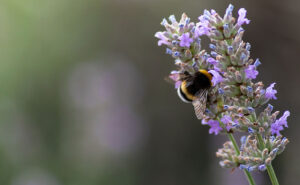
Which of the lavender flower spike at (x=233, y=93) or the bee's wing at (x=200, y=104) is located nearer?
the lavender flower spike at (x=233, y=93)

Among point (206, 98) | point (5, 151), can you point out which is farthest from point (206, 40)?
point (206, 98)

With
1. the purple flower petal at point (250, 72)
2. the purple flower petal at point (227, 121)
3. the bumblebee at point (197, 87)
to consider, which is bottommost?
the purple flower petal at point (227, 121)

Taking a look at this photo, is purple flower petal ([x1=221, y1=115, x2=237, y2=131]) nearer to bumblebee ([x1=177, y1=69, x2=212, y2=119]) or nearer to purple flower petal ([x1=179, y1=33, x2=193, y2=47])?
bumblebee ([x1=177, y1=69, x2=212, y2=119])

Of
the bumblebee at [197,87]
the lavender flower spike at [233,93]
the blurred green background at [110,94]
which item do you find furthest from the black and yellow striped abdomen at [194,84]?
the blurred green background at [110,94]

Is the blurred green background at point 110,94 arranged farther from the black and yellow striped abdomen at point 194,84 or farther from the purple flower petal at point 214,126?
the purple flower petal at point 214,126

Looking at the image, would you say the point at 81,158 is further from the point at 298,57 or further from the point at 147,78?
the point at 298,57

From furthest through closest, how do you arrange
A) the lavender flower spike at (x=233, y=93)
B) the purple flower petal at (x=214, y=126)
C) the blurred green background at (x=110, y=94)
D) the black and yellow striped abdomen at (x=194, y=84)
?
1. the blurred green background at (x=110, y=94)
2. the black and yellow striped abdomen at (x=194, y=84)
3. the purple flower petal at (x=214, y=126)
4. the lavender flower spike at (x=233, y=93)

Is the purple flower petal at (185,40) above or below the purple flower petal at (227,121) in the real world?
above

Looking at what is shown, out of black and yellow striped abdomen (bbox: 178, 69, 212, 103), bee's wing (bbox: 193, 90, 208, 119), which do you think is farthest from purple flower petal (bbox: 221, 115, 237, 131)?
black and yellow striped abdomen (bbox: 178, 69, 212, 103)
